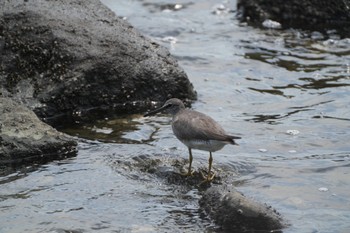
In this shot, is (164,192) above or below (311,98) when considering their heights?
below

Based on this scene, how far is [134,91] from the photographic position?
10.4 meters

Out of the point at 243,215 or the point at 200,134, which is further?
the point at 200,134

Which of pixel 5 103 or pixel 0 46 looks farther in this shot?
pixel 0 46

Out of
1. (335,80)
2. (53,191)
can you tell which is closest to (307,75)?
(335,80)

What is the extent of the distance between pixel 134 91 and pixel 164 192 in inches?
115

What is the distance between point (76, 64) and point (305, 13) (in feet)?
19.2

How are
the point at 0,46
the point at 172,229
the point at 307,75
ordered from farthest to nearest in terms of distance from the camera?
1. the point at 307,75
2. the point at 0,46
3. the point at 172,229

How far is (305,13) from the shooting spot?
1426 centimetres

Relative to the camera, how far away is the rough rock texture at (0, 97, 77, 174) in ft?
27.3

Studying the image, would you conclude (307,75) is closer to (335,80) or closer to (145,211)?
(335,80)

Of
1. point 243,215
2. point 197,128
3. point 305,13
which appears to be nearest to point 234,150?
point 197,128

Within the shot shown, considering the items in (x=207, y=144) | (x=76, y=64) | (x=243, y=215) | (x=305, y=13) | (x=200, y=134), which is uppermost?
(x=305, y=13)

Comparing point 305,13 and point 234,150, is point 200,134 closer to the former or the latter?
point 234,150

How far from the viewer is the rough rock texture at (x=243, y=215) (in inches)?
263
